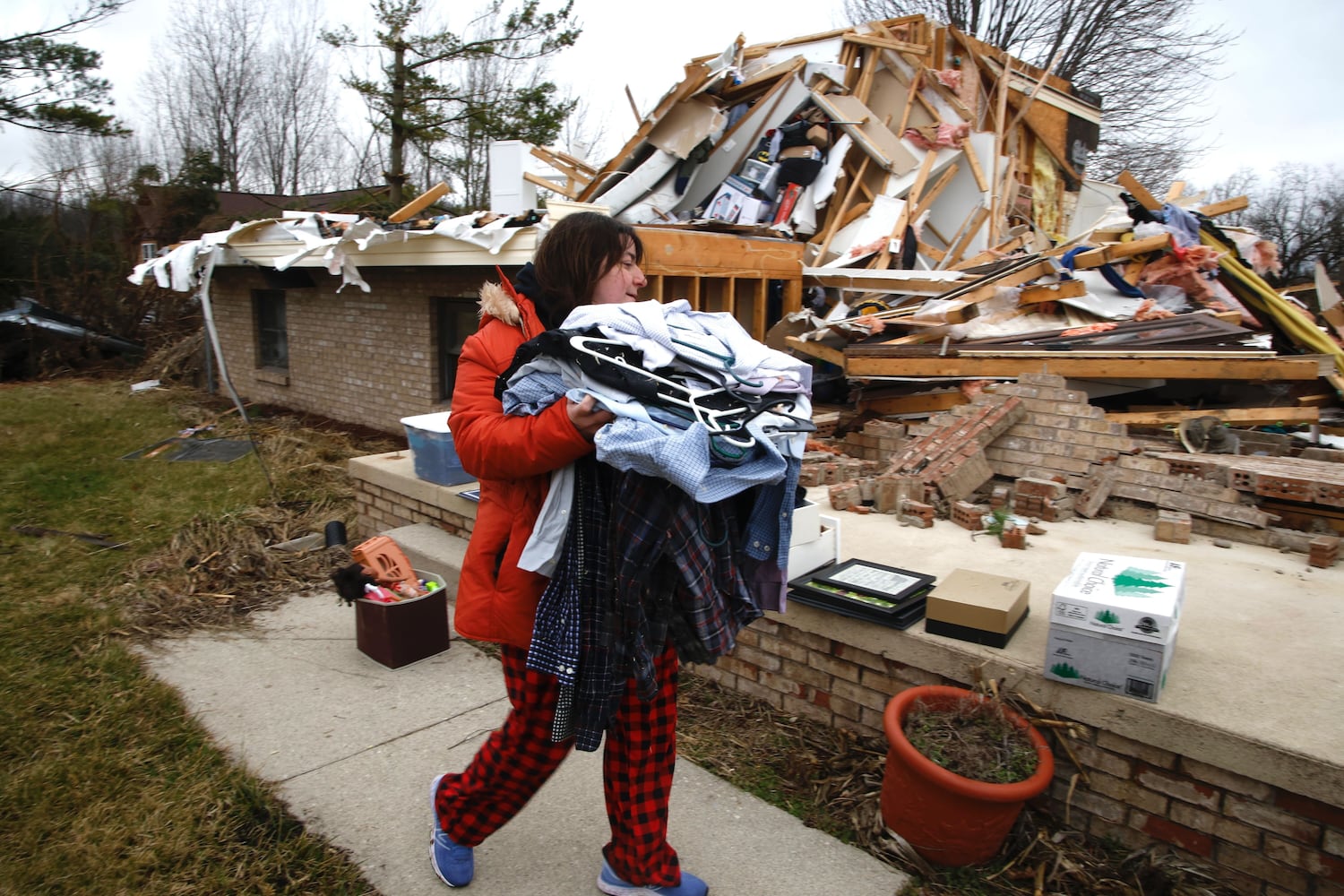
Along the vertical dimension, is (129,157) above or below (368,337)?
above

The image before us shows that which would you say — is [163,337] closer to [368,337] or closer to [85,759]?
[368,337]

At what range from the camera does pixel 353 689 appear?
3.84 metres

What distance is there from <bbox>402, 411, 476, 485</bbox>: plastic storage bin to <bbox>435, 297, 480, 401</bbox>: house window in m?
3.86

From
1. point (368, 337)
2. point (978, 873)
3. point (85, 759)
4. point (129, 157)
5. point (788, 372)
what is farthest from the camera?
point (129, 157)

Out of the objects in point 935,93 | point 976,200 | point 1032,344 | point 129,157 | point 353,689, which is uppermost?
point 129,157

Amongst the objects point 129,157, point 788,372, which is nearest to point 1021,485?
point 788,372

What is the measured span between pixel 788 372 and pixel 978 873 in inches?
65.1

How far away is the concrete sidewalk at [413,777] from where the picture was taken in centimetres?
257

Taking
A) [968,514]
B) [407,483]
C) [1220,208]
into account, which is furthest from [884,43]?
[407,483]

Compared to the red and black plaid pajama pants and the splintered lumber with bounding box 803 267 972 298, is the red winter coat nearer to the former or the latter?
the red and black plaid pajama pants

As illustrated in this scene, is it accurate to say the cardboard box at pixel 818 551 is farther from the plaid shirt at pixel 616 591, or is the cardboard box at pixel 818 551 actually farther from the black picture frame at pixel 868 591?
the plaid shirt at pixel 616 591

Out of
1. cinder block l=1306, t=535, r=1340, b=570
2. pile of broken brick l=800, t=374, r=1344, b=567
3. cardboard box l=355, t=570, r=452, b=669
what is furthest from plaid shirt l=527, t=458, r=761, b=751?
cinder block l=1306, t=535, r=1340, b=570

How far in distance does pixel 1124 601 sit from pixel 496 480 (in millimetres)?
1871

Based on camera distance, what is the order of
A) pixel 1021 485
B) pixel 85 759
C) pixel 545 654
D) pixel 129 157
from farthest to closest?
pixel 129 157, pixel 1021 485, pixel 85 759, pixel 545 654
